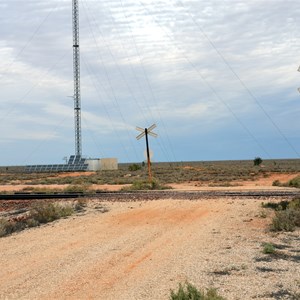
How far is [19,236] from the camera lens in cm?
1606

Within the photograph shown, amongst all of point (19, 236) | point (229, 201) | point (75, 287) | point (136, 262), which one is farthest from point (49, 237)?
point (229, 201)

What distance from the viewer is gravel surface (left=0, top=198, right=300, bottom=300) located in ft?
30.2

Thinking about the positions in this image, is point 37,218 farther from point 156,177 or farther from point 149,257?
point 156,177

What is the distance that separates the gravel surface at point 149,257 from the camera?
9203 mm

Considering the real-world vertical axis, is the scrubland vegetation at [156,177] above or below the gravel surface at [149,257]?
above

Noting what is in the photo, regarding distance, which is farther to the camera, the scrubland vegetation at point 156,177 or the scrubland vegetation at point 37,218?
the scrubland vegetation at point 156,177

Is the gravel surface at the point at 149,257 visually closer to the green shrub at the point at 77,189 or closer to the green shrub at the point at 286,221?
the green shrub at the point at 286,221

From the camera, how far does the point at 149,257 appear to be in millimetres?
11812

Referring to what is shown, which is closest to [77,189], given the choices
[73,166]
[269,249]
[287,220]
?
[287,220]

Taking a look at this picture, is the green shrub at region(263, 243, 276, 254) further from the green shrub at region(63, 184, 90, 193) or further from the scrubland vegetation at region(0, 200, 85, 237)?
the green shrub at region(63, 184, 90, 193)

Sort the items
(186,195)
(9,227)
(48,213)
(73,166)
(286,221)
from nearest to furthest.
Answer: (286,221)
(9,227)
(48,213)
(186,195)
(73,166)

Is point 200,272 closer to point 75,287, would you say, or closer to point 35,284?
point 75,287

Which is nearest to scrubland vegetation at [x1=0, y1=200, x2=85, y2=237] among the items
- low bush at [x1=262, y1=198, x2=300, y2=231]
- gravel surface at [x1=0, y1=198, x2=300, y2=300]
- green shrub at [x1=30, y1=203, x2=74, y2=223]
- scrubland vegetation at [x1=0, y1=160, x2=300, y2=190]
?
green shrub at [x1=30, y1=203, x2=74, y2=223]

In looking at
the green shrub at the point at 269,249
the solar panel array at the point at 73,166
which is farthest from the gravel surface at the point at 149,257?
the solar panel array at the point at 73,166
